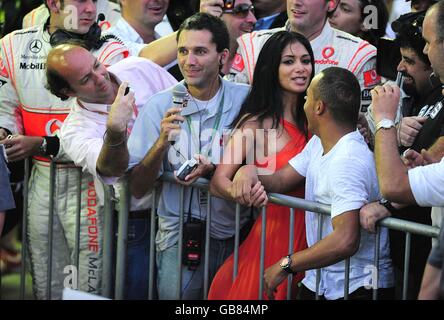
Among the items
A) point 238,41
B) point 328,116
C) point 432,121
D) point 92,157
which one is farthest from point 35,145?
point 432,121

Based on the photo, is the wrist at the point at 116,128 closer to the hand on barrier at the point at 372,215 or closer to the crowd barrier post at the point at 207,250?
the crowd barrier post at the point at 207,250

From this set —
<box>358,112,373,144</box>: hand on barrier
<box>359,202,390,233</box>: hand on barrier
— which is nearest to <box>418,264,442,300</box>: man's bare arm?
<box>359,202,390,233</box>: hand on barrier

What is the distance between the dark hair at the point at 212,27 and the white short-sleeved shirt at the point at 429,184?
6.03 ft

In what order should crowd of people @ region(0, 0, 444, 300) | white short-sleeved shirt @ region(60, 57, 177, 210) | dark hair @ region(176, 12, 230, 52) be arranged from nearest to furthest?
1. crowd of people @ region(0, 0, 444, 300)
2. white short-sleeved shirt @ region(60, 57, 177, 210)
3. dark hair @ region(176, 12, 230, 52)

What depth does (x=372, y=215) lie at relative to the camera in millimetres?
4535

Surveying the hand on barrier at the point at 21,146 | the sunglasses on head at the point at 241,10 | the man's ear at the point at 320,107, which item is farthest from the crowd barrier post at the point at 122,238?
the sunglasses on head at the point at 241,10

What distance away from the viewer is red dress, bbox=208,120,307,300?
5203 millimetres

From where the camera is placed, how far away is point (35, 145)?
19.7ft

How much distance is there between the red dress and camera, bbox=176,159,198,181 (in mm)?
433

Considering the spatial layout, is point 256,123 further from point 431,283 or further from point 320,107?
point 431,283

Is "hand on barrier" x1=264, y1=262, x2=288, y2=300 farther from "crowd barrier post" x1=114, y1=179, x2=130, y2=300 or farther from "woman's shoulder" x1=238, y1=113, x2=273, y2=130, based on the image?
"crowd barrier post" x1=114, y1=179, x2=130, y2=300

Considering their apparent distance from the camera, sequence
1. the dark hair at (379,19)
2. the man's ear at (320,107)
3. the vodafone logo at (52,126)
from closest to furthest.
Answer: the man's ear at (320,107)
the vodafone logo at (52,126)
the dark hair at (379,19)

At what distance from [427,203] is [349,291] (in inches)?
27.5

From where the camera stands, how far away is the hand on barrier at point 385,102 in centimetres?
454
